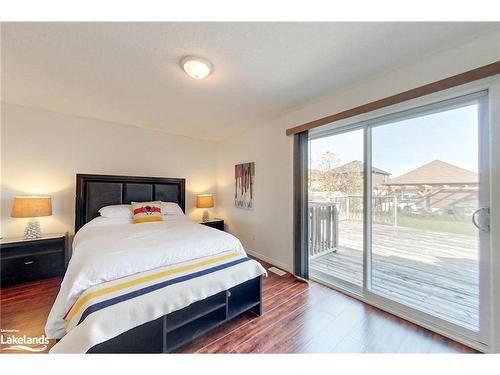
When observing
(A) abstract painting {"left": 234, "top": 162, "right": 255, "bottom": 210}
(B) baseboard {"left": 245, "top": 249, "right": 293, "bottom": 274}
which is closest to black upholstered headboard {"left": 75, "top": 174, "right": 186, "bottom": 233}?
(A) abstract painting {"left": 234, "top": 162, "right": 255, "bottom": 210}

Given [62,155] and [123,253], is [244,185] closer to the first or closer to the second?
[123,253]

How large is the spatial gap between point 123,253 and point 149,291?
414 millimetres

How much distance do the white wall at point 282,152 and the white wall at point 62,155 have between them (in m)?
1.37

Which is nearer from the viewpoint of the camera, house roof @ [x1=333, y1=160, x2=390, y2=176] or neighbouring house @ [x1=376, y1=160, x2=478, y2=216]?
neighbouring house @ [x1=376, y1=160, x2=478, y2=216]

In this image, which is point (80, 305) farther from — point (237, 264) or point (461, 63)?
point (461, 63)

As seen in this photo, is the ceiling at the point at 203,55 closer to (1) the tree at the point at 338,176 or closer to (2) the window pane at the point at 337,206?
(2) the window pane at the point at 337,206

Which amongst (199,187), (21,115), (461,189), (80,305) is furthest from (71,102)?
(461,189)

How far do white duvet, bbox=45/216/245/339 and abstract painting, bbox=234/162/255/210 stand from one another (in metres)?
1.36

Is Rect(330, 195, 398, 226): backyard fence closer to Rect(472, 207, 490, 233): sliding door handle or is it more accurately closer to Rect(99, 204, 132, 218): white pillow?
Rect(472, 207, 490, 233): sliding door handle

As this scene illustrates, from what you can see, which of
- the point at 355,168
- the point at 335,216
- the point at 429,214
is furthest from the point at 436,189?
the point at 335,216

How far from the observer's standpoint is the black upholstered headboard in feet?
8.82

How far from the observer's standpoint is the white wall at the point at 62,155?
96.1 inches

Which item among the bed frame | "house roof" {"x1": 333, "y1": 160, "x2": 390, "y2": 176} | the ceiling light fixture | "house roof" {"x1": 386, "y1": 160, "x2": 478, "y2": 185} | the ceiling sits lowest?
the bed frame

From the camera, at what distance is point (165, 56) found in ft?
5.07
